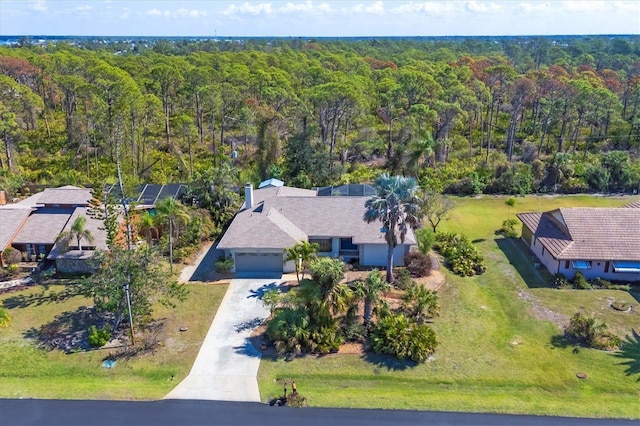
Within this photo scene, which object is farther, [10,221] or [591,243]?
[10,221]

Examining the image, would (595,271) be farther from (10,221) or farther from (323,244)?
(10,221)

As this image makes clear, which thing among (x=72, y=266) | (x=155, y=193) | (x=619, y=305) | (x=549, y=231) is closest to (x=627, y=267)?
(x=619, y=305)

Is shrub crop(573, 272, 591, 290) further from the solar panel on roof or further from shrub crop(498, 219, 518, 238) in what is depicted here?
the solar panel on roof

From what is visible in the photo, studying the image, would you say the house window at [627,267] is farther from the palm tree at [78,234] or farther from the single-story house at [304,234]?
the palm tree at [78,234]

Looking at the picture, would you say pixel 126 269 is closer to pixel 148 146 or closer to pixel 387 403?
pixel 387 403

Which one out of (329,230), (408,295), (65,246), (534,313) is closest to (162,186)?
(65,246)

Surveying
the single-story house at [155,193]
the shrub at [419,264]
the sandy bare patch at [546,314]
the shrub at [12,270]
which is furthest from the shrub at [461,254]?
the shrub at [12,270]
